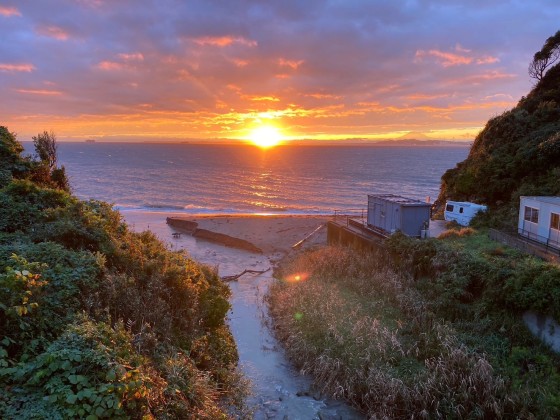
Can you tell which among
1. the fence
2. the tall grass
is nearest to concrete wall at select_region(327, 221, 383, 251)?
the tall grass

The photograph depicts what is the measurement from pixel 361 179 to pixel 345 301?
86.8m

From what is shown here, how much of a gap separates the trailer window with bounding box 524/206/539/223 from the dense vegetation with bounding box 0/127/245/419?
17.3m

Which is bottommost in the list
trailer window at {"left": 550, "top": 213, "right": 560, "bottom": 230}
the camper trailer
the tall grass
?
the tall grass

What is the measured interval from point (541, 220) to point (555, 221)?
3.18ft

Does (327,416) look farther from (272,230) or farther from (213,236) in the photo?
(272,230)

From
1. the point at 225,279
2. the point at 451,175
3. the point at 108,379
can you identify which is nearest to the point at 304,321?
the point at 225,279

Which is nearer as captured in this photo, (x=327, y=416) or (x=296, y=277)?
(x=327, y=416)

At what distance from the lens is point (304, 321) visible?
57.7ft

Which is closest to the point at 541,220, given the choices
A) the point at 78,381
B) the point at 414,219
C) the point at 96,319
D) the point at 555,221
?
the point at 555,221

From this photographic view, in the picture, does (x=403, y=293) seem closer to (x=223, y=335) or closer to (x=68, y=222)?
(x=223, y=335)

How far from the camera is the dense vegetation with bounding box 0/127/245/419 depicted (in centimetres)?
620

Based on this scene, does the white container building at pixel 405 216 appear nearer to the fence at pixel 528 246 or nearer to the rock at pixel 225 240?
the fence at pixel 528 246

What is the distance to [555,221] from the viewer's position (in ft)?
63.9

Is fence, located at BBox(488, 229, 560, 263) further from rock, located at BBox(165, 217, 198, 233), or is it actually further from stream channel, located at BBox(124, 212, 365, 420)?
rock, located at BBox(165, 217, 198, 233)
